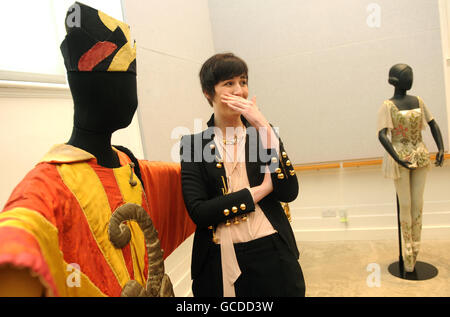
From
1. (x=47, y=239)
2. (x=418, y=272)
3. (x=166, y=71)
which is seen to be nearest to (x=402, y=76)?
(x=418, y=272)

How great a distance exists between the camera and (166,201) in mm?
1313

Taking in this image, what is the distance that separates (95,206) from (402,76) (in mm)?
2479

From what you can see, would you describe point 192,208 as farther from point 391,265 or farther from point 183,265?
point 391,265

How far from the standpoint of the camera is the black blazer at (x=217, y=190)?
1.21 meters

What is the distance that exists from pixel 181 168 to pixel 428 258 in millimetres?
2941

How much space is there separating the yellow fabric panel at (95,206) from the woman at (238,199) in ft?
1.19

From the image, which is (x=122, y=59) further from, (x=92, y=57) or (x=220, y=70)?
(x=220, y=70)

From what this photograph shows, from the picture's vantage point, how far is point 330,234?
3.99m

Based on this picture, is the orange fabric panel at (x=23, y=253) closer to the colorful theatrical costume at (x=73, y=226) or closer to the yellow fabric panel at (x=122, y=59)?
the colorful theatrical costume at (x=73, y=226)

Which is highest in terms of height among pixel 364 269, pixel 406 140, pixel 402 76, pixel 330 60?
pixel 330 60

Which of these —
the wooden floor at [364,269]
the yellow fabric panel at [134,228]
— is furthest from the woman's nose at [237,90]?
the wooden floor at [364,269]

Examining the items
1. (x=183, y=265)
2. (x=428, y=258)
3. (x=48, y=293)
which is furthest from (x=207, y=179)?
(x=428, y=258)

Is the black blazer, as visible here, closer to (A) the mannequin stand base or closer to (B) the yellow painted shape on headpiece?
(B) the yellow painted shape on headpiece

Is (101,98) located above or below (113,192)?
above
